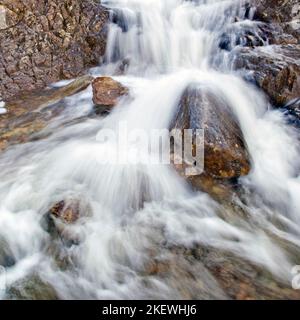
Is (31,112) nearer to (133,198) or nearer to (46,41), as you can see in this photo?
(46,41)

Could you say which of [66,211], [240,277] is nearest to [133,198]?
[66,211]

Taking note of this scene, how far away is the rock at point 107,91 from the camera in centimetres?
677

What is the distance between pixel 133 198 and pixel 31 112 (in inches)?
125

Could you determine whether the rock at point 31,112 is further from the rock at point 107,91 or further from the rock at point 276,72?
the rock at point 276,72

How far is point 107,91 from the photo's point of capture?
22.3 ft

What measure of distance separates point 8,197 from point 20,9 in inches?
199

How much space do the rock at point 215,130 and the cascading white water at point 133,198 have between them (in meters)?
0.26

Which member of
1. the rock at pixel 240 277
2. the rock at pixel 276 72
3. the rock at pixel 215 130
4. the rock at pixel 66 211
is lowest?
the rock at pixel 240 277

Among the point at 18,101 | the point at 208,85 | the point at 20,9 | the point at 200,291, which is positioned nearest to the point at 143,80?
the point at 208,85

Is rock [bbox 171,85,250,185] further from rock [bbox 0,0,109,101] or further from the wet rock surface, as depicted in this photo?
rock [bbox 0,0,109,101]

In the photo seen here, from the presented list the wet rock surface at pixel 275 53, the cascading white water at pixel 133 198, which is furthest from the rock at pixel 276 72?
the cascading white water at pixel 133 198

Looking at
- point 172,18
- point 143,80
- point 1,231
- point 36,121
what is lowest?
point 1,231
